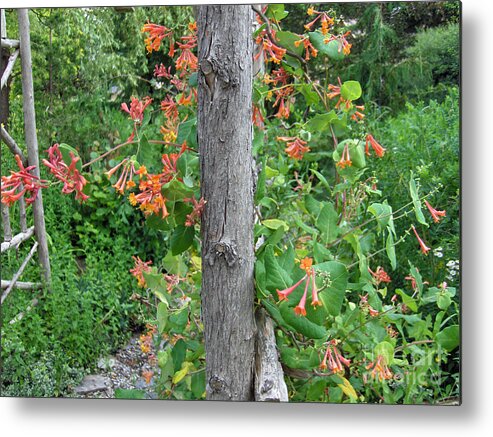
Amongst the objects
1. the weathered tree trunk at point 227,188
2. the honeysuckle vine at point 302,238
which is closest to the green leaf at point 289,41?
the honeysuckle vine at point 302,238

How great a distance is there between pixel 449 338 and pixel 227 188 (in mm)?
683

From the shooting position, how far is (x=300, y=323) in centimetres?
162

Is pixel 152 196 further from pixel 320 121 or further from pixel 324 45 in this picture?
pixel 324 45

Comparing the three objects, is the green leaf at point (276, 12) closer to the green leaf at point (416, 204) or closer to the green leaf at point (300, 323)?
the green leaf at point (416, 204)

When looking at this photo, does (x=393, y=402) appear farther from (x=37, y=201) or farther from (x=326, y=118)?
(x=37, y=201)

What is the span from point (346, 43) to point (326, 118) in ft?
0.67

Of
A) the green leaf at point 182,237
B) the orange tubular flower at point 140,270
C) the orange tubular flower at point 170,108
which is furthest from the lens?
the orange tubular flower at point 140,270

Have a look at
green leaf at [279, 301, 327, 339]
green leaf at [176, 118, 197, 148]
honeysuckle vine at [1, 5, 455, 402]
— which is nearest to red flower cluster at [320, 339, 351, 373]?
honeysuckle vine at [1, 5, 455, 402]

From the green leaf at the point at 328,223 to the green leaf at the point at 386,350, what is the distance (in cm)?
29

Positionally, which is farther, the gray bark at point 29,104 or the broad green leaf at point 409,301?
the gray bark at point 29,104

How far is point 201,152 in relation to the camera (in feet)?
5.43

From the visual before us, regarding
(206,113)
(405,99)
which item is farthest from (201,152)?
(405,99)

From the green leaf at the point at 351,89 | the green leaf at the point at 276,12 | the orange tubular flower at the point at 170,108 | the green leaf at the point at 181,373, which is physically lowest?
the green leaf at the point at 181,373

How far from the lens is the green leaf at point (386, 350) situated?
1777mm
